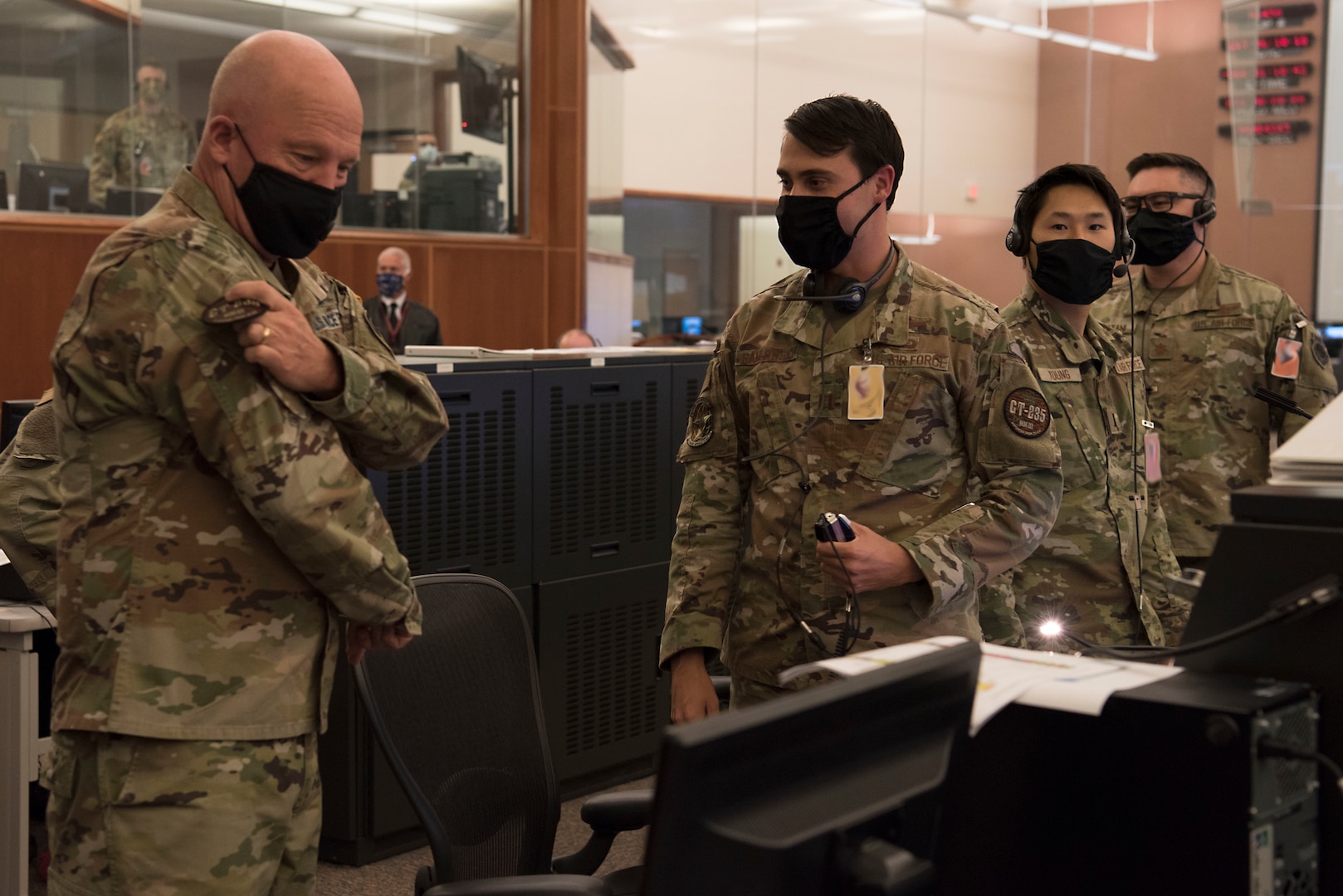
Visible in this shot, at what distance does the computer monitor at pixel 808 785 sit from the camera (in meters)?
0.82

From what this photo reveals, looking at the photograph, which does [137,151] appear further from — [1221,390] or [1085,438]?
[1085,438]

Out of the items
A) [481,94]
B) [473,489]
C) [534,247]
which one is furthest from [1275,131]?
[473,489]

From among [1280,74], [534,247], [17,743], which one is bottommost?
[17,743]

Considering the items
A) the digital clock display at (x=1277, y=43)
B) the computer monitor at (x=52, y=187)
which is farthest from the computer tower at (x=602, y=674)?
the digital clock display at (x=1277, y=43)

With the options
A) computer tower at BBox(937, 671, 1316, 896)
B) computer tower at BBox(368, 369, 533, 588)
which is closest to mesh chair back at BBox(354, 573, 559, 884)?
computer tower at BBox(937, 671, 1316, 896)

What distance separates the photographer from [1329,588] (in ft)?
3.57

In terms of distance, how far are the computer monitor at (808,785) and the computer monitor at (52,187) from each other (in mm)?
6370

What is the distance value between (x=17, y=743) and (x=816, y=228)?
6.74 feet

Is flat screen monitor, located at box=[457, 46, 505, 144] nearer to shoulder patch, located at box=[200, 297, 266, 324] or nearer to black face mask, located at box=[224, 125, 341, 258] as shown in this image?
black face mask, located at box=[224, 125, 341, 258]

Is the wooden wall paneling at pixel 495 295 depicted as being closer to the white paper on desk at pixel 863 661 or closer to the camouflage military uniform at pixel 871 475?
the camouflage military uniform at pixel 871 475

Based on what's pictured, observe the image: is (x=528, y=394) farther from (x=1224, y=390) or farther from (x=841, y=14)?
(x=841, y=14)

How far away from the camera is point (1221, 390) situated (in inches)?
134

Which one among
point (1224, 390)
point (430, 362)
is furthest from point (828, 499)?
point (1224, 390)

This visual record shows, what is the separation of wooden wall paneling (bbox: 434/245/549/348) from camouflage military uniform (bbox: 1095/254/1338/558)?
5132 mm
